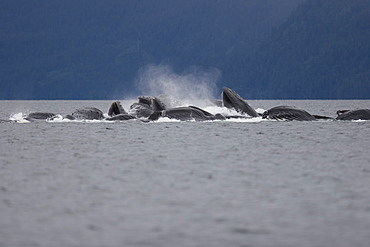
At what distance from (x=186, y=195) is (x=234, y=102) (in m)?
29.1

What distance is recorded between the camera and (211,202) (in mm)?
13742

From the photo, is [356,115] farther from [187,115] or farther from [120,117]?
[120,117]

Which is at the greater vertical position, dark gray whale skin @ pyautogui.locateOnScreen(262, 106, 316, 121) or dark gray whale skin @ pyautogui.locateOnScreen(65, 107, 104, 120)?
dark gray whale skin @ pyautogui.locateOnScreen(65, 107, 104, 120)

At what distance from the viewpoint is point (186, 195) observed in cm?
1455

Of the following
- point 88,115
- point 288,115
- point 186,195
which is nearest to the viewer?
point 186,195

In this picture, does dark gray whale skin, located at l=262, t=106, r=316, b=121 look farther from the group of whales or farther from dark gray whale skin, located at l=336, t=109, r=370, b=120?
dark gray whale skin, located at l=336, t=109, r=370, b=120

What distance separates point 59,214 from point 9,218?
0.93 metres

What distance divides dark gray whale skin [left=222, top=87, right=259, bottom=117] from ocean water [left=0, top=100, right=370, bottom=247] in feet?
44.0

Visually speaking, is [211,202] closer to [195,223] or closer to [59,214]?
[195,223]

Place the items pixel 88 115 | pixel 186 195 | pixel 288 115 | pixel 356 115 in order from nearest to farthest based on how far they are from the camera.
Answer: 1. pixel 186 195
2. pixel 288 115
3. pixel 356 115
4. pixel 88 115

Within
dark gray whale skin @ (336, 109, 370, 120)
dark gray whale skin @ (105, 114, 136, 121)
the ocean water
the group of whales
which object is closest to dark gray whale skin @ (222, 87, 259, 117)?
the group of whales

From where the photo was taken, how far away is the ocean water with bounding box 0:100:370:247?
11031mm

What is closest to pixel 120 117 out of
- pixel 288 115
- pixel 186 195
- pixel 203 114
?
pixel 203 114

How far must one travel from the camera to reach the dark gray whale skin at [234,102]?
41.3 m
